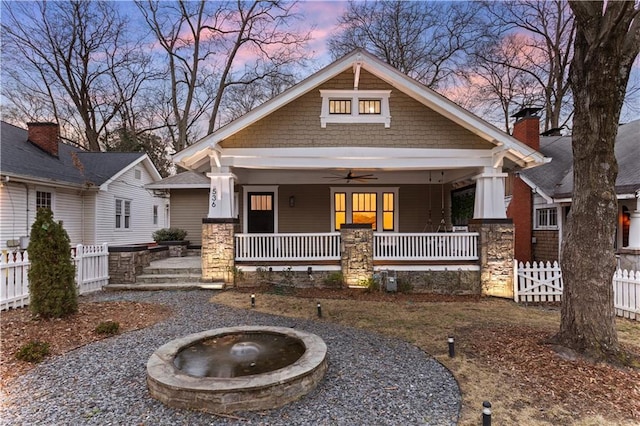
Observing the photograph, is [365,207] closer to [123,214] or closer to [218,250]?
[218,250]

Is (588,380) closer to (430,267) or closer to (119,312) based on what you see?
(430,267)

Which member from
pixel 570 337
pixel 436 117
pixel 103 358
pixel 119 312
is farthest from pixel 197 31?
pixel 570 337

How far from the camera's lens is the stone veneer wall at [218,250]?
9.12m

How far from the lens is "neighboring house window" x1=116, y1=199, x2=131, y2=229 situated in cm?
1636

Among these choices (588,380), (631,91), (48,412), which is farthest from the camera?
(631,91)

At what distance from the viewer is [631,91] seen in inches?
680

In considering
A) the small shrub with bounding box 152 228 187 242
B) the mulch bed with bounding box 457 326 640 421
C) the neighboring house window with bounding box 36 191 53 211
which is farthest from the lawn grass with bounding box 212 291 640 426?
the neighboring house window with bounding box 36 191 53 211

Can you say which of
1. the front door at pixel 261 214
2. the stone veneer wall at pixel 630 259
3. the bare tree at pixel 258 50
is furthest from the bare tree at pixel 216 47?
the stone veneer wall at pixel 630 259

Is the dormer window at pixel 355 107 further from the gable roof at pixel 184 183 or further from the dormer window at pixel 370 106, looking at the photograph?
the gable roof at pixel 184 183

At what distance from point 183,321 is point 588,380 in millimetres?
6032

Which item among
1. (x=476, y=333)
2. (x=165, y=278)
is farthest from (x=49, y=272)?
(x=476, y=333)

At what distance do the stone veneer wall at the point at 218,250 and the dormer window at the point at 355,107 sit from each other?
380cm

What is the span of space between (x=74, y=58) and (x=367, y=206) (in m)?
23.3

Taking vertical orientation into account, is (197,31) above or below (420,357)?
above
